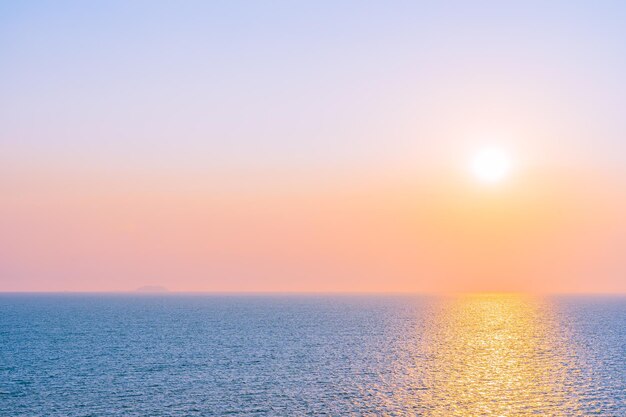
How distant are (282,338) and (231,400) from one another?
72907 mm

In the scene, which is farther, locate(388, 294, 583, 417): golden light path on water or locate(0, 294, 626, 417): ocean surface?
locate(388, 294, 583, 417): golden light path on water

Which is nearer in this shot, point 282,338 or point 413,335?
point 282,338

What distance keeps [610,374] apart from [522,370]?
43.8 feet

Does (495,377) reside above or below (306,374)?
below

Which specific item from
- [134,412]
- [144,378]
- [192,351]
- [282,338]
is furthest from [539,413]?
[282,338]

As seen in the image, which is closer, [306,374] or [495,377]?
[306,374]

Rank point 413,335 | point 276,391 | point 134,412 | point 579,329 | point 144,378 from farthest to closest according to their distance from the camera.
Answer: point 579,329, point 413,335, point 144,378, point 276,391, point 134,412

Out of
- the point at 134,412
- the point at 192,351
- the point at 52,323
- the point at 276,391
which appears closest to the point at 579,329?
the point at 192,351

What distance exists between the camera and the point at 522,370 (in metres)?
101

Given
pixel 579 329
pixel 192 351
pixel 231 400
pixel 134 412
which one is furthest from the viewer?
pixel 579 329

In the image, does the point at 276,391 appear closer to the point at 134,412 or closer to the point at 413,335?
the point at 134,412

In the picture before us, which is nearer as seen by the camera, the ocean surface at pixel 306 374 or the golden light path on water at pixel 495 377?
the ocean surface at pixel 306 374

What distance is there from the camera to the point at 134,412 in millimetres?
70812

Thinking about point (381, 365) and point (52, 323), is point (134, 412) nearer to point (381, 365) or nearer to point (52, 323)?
point (381, 365)
